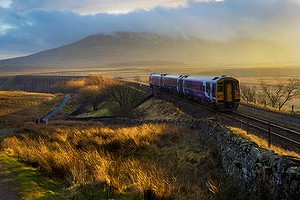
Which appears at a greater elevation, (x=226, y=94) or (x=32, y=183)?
(x=226, y=94)

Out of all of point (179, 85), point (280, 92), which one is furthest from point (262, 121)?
point (280, 92)

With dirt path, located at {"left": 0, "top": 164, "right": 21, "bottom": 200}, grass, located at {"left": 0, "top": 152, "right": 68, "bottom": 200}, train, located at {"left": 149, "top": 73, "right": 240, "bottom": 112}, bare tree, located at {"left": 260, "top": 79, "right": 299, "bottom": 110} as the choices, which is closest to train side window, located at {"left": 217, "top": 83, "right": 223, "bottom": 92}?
train, located at {"left": 149, "top": 73, "right": 240, "bottom": 112}

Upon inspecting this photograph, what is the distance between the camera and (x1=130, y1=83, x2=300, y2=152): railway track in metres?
15.6

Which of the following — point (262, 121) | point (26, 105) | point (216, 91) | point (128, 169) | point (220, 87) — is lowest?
point (26, 105)

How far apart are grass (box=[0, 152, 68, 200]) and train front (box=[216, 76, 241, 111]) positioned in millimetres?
19849

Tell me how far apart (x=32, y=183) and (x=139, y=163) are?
3.67 metres

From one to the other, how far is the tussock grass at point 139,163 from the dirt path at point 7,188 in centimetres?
111

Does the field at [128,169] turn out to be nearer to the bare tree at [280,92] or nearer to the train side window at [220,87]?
the train side window at [220,87]

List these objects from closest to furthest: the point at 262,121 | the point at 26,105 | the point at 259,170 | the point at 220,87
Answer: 1. the point at 259,170
2. the point at 262,121
3. the point at 220,87
4. the point at 26,105

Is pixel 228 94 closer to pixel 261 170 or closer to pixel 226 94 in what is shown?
pixel 226 94

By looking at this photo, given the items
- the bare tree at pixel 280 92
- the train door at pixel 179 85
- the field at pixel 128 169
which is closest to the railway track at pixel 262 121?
the train door at pixel 179 85

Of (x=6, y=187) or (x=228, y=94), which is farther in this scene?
(x=228, y=94)

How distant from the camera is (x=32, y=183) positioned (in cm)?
865

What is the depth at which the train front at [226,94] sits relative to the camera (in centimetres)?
2809
